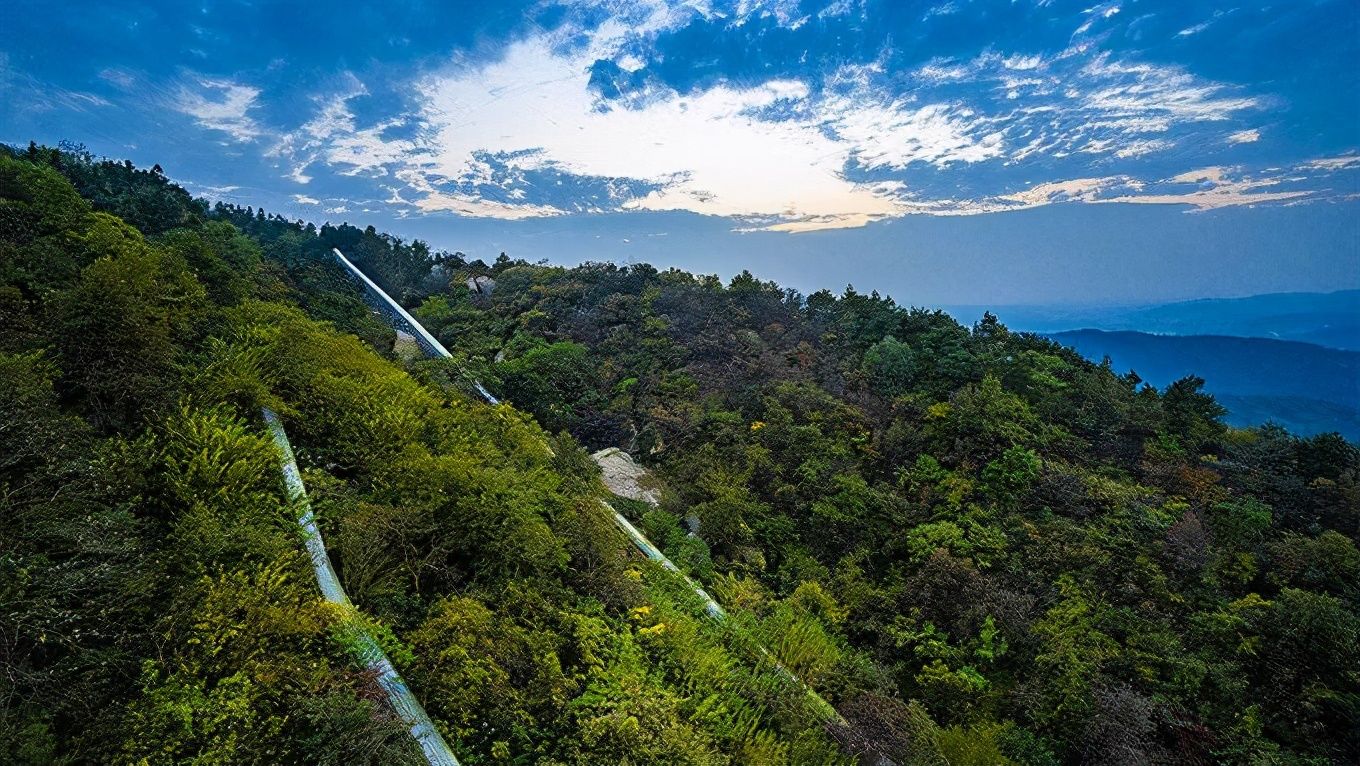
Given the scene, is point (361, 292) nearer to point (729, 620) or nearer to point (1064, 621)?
point (729, 620)

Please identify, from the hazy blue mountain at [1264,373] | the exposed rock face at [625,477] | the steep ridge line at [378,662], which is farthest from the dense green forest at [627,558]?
the hazy blue mountain at [1264,373]

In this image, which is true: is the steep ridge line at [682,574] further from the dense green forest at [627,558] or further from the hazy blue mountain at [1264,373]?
the hazy blue mountain at [1264,373]

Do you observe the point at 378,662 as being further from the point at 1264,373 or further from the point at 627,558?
the point at 1264,373

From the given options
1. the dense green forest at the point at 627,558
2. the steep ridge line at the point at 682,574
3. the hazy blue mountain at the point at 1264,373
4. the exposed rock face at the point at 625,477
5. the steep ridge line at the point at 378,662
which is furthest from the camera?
the hazy blue mountain at the point at 1264,373

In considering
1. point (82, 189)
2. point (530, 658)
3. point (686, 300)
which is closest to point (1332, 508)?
point (530, 658)

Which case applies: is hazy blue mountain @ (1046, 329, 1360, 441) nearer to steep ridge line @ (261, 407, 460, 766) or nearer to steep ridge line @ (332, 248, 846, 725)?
steep ridge line @ (332, 248, 846, 725)

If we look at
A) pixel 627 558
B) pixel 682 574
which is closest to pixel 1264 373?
pixel 682 574

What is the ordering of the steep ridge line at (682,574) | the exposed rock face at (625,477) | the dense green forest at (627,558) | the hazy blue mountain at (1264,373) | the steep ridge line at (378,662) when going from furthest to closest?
the hazy blue mountain at (1264,373), the exposed rock face at (625,477), the steep ridge line at (682,574), the steep ridge line at (378,662), the dense green forest at (627,558)
